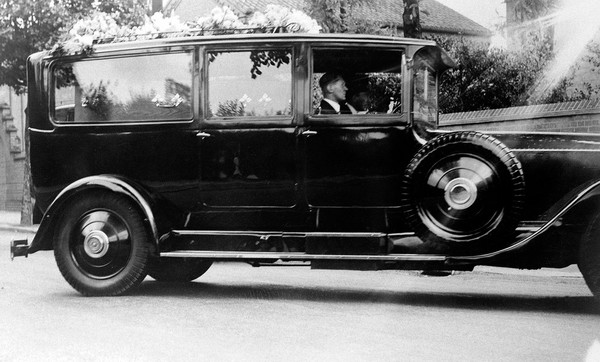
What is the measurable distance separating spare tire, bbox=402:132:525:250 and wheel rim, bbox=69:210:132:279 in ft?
7.93

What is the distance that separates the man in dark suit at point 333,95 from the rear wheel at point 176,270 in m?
2.17

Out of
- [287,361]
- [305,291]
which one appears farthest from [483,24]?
[287,361]

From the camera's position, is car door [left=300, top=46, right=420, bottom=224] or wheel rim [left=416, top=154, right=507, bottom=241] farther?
car door [left=300, top=46, right=420, bottom=224]

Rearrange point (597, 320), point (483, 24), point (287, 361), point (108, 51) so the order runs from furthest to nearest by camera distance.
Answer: point (483, 24) < point (108, 51) < point (597, 320) < point (287, 361)

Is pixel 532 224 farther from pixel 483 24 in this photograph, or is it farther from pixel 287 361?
pixel 483 24

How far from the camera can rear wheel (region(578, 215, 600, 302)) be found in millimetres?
6078

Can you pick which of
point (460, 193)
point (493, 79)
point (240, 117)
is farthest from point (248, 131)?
point (493, 79)

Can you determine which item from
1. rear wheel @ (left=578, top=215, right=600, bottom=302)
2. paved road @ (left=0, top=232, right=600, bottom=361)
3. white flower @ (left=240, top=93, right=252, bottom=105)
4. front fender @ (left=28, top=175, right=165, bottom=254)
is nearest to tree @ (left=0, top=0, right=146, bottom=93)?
paved road @ (left=0, top=232, right=600, bottom=361)

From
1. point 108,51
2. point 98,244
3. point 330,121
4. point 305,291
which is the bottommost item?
point 305,291

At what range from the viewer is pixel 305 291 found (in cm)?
761

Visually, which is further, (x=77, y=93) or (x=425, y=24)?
(x=425, y=24)

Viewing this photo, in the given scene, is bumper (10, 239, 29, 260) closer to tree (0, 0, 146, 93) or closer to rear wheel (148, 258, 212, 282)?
rear wheel (148, 258, 212, 282)

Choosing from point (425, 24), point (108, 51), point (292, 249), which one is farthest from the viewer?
point (425, 24)

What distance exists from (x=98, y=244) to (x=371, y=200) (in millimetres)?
2354
